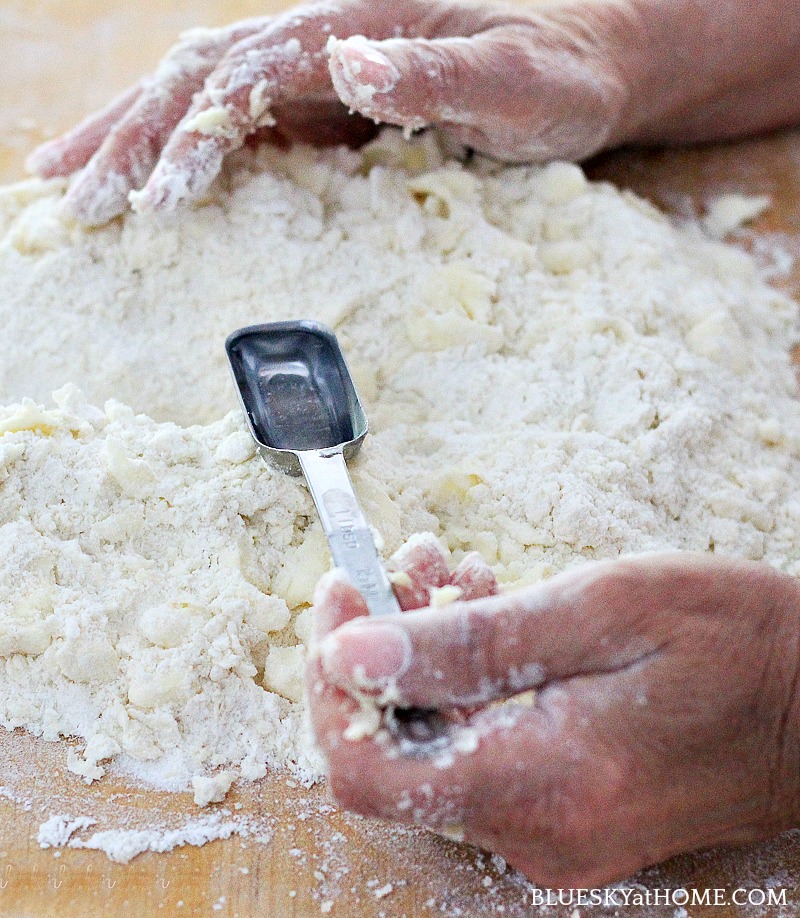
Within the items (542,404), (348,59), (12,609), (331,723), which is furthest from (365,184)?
(331,723)

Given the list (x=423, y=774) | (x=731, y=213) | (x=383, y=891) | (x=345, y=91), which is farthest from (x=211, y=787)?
(x=731, y=213)

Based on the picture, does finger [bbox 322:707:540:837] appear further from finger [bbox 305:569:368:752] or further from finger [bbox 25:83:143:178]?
finger [bbox 25:83:143:178]

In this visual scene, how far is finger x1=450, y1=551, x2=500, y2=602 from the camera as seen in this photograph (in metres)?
0.89

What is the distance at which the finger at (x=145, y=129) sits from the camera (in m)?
1.37

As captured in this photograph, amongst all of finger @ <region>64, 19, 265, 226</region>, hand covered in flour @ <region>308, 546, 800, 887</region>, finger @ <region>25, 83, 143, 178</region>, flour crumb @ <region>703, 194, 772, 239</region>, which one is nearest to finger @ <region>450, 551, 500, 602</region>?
hand covered in flour @ <region>308, 546, 800, 887</region>

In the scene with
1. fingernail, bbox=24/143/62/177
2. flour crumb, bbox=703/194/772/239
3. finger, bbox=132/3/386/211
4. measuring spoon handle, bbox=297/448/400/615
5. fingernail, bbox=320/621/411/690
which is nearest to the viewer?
fingernail, bbox=320/621/411/690

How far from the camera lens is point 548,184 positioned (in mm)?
1506

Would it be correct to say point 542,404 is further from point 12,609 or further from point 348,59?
point 12,609

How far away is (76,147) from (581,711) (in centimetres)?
116

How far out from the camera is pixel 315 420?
1116 mm

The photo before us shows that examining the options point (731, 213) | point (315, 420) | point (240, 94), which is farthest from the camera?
point (731, 213)

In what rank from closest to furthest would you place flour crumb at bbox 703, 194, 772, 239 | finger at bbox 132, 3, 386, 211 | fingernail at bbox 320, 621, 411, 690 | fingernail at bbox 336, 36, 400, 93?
fingernail at bbox 320, 621, 411, 690 < fingernail at bbox 336, 36, 400, 93 < finger at bbox 132, 3, 386, 211 < flour crumb at bbox 703, 194, 772, 239

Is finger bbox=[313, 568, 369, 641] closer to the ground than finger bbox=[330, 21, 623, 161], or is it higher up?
closer to the ground

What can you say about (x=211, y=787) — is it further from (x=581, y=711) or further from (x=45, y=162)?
(x=45, y=162)
